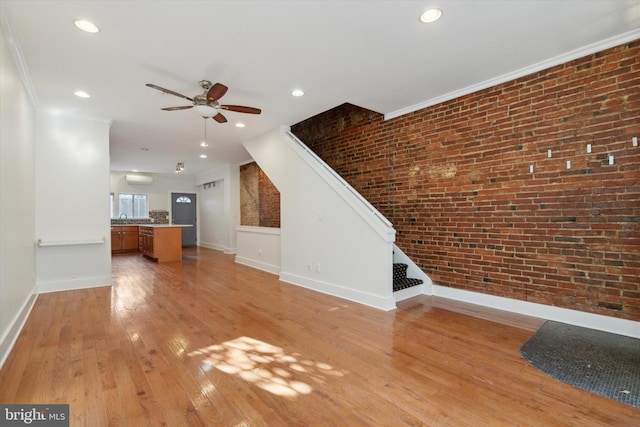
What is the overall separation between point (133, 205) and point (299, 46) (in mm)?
9736

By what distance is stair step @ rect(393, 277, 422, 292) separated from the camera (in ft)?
12.5

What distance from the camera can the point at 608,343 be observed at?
2.54 m

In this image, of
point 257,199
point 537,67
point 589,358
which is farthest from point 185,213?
point 589,358

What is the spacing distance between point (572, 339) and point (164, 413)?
10.9 ft

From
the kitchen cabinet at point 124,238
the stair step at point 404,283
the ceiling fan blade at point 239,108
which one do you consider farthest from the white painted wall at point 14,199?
the kitchen cabinet at point 124,238

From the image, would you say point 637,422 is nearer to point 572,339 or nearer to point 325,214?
point 572,339

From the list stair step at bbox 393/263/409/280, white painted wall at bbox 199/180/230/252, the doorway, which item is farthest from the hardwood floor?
the doorway

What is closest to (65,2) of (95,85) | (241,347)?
(95,85)

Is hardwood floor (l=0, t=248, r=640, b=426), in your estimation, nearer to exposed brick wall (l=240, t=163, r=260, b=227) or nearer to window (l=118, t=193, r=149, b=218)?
exposed brick wall (l=240, t=163, r=260, b=227)

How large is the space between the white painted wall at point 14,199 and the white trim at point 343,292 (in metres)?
3.29

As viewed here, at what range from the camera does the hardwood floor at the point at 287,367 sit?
1.70m

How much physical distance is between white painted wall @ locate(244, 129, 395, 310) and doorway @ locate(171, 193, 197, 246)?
6.40 m

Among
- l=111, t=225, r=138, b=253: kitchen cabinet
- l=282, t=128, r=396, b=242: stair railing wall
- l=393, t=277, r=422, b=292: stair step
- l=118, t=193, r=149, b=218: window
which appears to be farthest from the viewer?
l=118, t=193, r=149, b=218: window

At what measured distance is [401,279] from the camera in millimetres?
4078
